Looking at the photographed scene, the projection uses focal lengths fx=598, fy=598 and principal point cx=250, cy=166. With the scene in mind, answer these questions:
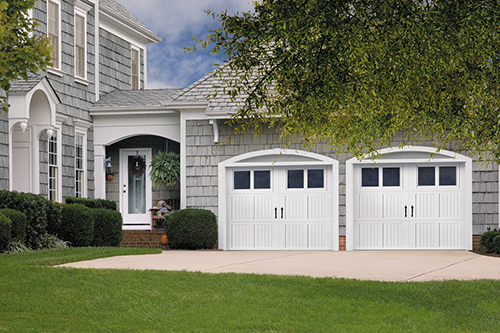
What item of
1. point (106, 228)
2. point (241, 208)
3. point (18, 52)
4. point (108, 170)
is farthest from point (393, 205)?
point (18, 52)

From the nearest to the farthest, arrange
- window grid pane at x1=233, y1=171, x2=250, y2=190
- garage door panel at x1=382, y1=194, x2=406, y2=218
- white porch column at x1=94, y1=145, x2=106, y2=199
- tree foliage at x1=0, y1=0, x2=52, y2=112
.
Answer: tree foliage at x1=0, y1=0, x2=52, y2=112, garage door panel at x1=382, y1=194, x2=406, y2=218, window grid pane at x1=233, y1=171, x2=250, y2=190, white porch column at x1=94, y1=145, x2=106, y2=199

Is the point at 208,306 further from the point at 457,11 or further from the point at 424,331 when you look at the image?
the point at 457,11

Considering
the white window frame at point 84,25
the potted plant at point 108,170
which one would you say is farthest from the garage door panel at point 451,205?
the white window frame at point 84,25

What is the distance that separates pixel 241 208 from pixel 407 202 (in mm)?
4174

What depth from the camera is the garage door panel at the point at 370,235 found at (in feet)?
49.1

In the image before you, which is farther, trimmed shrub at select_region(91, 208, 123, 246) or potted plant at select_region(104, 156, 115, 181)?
potted plant at select_region(104, 156, 115, 181)

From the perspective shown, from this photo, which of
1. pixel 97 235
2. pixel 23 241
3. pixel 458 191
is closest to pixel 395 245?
pixel 458 191

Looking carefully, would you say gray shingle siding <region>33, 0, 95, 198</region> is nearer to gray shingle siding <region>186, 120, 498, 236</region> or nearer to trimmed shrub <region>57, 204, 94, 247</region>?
trimmed shrub <region>57, 204, 94, 247</region>

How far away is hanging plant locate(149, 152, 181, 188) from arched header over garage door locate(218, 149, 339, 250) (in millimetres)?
1452

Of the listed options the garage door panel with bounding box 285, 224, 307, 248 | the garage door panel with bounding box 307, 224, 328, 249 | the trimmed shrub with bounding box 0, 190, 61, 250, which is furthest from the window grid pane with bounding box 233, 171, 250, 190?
the trimmed shrub with bounding box 0, 190, 61, 250

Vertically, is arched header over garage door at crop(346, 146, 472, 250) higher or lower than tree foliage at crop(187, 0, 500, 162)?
lower

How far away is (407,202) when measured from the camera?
14.9m

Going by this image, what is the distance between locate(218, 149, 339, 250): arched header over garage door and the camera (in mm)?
15102

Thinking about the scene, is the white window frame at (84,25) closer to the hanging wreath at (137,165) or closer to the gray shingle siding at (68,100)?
the gray shingle siding at (68,100)
